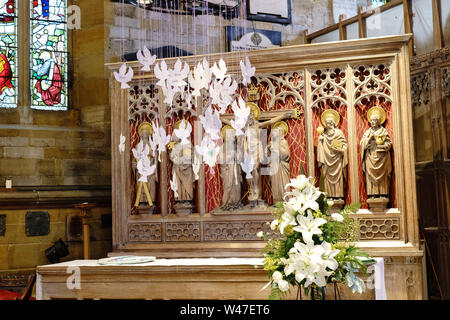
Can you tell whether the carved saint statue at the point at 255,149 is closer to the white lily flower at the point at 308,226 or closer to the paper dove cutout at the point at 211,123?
the paper dove cutout at the point at 211,123

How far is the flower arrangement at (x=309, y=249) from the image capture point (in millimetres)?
3271

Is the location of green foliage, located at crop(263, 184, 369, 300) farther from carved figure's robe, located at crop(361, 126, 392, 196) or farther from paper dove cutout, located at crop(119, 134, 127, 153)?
paper dove cutout, located at crop(119, 134, 127, 153)

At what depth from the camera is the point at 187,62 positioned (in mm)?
7293

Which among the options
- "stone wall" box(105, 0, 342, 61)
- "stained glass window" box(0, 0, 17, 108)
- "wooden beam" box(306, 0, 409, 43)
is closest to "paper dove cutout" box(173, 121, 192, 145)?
"stone wall" box(105, 0, 342, 61)

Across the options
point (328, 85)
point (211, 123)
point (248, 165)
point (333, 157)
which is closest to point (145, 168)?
point (211, 123)

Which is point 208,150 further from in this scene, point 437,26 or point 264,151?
point 437,26

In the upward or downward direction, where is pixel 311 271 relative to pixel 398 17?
downward

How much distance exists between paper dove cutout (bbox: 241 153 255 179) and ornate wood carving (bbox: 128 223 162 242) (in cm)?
125

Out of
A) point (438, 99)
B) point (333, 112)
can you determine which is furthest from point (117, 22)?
point (438, 99)

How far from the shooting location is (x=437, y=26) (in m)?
7.60

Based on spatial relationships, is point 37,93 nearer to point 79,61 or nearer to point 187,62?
point 79,61

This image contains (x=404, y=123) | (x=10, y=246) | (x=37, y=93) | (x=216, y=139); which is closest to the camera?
(x=404, y=123)

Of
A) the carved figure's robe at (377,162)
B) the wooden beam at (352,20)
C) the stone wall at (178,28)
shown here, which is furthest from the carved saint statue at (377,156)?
the stone wall at (178,28)

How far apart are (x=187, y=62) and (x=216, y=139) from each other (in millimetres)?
1026
